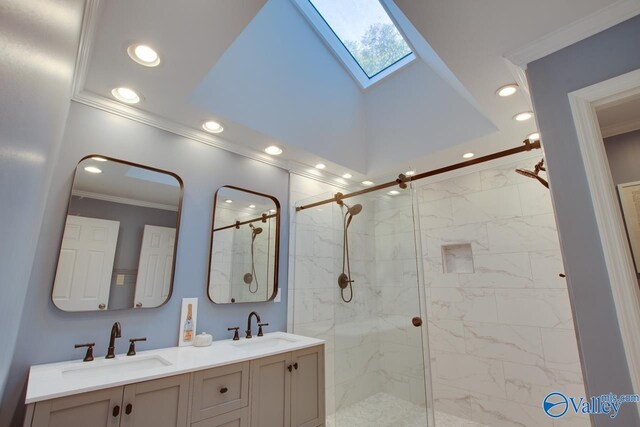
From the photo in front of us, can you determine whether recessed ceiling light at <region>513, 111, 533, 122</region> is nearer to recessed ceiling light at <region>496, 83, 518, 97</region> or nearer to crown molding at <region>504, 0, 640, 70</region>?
recessed ceiling light at <region>496, 83, 518, 97</region>

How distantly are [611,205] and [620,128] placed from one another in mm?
367

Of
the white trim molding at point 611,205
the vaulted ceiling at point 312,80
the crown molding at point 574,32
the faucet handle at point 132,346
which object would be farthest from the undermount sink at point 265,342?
the crown molding at point 574,32

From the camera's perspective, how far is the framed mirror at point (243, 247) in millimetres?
2412

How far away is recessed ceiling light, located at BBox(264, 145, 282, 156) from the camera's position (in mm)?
2718

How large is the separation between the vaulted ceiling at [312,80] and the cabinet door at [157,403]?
1.71 m

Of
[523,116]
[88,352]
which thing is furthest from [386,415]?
[523,116]

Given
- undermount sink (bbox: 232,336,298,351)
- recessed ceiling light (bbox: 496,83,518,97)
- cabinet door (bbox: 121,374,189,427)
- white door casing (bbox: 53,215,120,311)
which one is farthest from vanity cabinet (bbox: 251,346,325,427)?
recessed ceiling light (bbox: 496,83,518,97)

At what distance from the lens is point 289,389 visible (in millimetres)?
2018

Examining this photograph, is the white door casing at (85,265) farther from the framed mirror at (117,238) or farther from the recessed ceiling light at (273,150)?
the recessed ceiling light at (273,150)

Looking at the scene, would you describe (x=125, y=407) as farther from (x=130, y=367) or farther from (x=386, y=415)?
(x=386, y=415)

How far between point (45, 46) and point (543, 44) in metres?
2.07

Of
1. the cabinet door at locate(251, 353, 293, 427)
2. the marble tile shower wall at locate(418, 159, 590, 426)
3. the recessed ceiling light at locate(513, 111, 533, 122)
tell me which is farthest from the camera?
the marble tile shower wall at locate(418, 159, 590, 426)

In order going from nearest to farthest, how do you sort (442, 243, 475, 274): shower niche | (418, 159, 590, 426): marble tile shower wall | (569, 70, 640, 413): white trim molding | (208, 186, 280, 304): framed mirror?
(569, 70, 640, 413): white trim molding → (208, 186, 280, 304): framed mirror → (418, 159, 590, 426): marble tile shower wall → (442, 243, 475, 274): shower niche

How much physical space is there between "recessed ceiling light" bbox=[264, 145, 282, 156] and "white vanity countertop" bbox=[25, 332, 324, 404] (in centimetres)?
166
